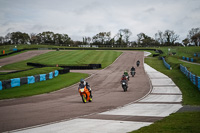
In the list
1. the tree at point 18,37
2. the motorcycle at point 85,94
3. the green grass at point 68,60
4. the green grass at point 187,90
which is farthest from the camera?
the tree at point 18,37

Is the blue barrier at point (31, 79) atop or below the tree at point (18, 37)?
below

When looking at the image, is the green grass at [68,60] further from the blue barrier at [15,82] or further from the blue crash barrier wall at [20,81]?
the blue barrier at [15,82]

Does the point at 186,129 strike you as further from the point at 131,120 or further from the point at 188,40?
the point at 188,40

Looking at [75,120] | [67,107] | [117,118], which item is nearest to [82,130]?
[75,120]

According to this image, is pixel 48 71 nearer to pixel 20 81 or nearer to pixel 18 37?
pixel 20 81

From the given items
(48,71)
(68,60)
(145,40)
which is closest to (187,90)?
(48,71)

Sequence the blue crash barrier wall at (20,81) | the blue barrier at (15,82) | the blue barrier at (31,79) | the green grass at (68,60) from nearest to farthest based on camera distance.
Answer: the blue crash barrier wall at (20,81) → the blue barrier at (15,82) → the blue barrier at (31,79) → the green grass at (68,60)

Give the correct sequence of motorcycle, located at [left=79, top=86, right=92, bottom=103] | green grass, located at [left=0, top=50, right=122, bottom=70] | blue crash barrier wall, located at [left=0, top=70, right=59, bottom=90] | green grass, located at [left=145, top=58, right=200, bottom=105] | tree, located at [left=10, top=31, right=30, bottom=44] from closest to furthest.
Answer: motorcycle, located at [left=79, top=86, right=92, bottom=103], green grass, located at [left=145, top=58, right=200, bottom=105], blue crash barrier wall, located at [left=0, top=70, right=59, bottom=90], green grass, located at [left=0, top=50, right=122, bottom=70], tree, located at [left=10, top=31, right=30, bottom=44]

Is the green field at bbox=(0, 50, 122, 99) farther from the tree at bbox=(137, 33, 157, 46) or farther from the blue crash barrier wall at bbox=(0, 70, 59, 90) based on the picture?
the tree at bbox=(137, 33, 157, 46)

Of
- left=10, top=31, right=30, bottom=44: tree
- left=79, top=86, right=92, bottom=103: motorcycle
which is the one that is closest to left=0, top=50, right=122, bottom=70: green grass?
left=79, top=86, right=92, bottom=103: motorcycle

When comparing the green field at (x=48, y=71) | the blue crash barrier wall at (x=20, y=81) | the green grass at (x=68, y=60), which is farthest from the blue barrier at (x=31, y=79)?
the green grass at (x=68, y=60)

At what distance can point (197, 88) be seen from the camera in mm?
22828

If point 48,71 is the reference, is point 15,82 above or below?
below

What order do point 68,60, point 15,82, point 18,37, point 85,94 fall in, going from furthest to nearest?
point 18,37 < point 68,60 < point 15,82 < point 85,94
